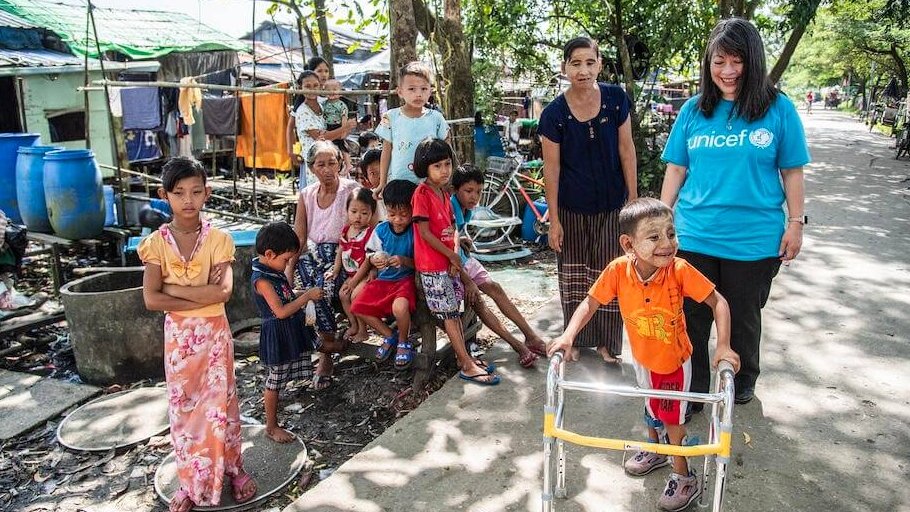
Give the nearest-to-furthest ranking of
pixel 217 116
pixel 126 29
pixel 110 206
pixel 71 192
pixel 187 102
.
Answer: pixel 71 192 < pixel 110 206 < pixel 187 102 < pixel 126 29 < pixel 217 116

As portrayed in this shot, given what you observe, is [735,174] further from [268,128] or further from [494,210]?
[268,128]

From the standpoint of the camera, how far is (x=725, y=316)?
Answer: 235 centimetres

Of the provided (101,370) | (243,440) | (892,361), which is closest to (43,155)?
(101,370)

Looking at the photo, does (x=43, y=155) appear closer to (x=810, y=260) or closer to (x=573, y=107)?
(x=573, y=107)

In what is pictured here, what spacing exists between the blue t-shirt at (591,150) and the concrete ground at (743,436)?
101 centimetres

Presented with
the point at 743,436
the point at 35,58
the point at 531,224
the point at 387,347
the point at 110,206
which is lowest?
the point at 743,436

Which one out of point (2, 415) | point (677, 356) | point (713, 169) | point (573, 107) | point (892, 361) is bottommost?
point (2, 415)

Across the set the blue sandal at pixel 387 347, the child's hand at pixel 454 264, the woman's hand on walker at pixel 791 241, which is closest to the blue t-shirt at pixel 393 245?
the child's hand at pixel 454 264

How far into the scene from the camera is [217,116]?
1359 cm

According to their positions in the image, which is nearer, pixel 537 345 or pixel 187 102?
pixel 537 345

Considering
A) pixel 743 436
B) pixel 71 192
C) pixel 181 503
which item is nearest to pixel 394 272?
pixel 181 503

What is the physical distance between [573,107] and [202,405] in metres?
2.42

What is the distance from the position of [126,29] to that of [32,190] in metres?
8.38

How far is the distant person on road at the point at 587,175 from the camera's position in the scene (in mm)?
3723
